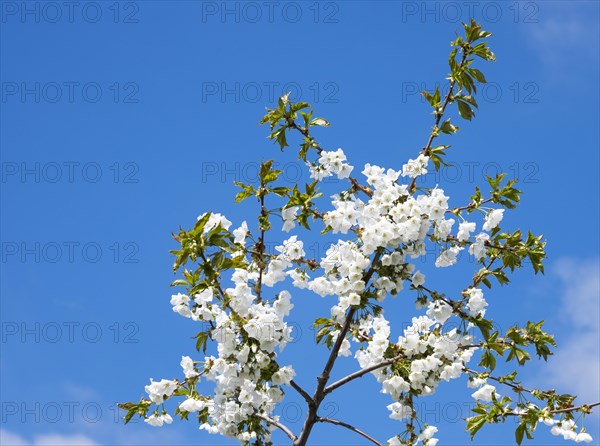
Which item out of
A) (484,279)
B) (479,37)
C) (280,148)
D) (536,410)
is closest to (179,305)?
(280,148)

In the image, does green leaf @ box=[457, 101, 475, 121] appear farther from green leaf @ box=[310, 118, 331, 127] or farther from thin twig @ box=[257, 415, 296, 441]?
thin twig @ box=[257, 415, 296, 441]

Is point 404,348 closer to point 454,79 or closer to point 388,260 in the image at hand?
point 388,260

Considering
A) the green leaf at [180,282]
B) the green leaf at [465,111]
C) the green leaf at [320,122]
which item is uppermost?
the green leaf at [465,111]

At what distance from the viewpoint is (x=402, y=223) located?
206 inches

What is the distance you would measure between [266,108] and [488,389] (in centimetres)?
250

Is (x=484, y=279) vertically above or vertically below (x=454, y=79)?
below

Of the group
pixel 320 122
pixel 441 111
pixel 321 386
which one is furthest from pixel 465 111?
pixel 321 386

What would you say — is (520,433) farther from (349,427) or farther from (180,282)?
(180,282)

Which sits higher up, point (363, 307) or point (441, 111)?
point (441, 111)

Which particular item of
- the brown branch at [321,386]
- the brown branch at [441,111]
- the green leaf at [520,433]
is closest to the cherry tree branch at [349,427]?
the brown branch at [321,386]

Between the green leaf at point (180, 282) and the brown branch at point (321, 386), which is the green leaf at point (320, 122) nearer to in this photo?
the brown branch at point (321, 386)

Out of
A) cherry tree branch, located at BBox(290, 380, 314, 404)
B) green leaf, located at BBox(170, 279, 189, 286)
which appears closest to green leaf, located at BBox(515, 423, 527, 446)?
cherry tree branch, located at BBox(290, 380, 314, 404)

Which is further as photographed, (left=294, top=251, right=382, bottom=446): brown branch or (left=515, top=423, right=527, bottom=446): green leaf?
(left=294, top=251, right=382, bottom=446): brown branch

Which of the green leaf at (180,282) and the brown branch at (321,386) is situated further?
the brown branch at (321,386)
